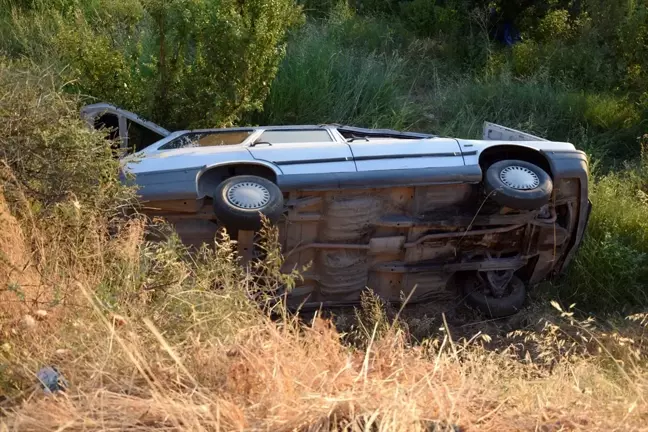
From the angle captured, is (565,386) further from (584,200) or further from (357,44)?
(357,44)

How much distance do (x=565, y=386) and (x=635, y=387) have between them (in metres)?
0.33

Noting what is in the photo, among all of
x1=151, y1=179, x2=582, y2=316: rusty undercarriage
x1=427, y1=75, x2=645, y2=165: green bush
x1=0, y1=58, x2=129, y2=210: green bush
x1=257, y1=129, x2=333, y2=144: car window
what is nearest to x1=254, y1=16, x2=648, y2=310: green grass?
x1=427, y1=75, x2=645, y2=165: green bush

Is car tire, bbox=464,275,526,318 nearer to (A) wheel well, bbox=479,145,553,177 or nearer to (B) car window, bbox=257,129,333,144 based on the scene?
(A) wheel well, bbox=479,145,553,177

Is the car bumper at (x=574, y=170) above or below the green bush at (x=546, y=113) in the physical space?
above

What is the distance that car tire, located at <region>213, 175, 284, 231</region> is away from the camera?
16.1 feet

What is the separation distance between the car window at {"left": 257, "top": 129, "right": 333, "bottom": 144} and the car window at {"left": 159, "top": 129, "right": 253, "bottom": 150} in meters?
0.18

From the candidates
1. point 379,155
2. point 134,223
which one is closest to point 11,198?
point 134,223

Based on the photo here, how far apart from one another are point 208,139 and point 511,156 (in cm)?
260

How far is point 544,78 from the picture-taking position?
35.9ft

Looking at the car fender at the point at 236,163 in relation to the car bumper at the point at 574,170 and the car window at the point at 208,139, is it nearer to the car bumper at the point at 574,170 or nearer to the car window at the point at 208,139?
the car window at the point at 208,139

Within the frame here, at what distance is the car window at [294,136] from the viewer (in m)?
5.87

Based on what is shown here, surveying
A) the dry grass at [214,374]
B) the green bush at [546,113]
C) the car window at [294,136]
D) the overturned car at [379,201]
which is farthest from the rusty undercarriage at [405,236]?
the green bush at [546,113]

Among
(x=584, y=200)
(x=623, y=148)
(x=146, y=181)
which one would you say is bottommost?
(x=623, y=148)

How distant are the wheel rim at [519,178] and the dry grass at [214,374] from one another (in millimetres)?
1881
